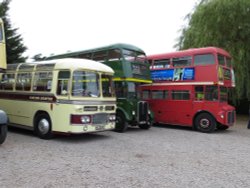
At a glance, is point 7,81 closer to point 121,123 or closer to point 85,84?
point 85,84

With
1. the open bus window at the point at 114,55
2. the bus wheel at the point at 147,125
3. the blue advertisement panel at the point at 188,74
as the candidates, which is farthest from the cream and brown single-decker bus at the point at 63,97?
the blue advertisement panel at the point at 188,74

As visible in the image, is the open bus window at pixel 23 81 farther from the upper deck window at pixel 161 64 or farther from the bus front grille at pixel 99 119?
the upper deck window at pixel 161 64

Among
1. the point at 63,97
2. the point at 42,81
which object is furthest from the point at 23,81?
the point at 63,97

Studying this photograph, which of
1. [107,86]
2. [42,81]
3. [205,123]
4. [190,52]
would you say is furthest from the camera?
[190,52]

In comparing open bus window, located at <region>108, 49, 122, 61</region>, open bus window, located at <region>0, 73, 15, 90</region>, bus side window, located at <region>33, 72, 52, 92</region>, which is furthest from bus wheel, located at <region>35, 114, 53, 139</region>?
open bus window, located at <region>108, 49, 122, 61</region>

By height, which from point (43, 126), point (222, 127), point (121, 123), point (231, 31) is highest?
point (231, 31)

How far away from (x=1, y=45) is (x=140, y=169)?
249 inches

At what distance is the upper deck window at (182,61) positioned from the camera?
54.1 feet

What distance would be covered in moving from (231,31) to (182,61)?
18.4 ft

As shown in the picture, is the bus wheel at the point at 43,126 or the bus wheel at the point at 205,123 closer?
the bus wheel at the point at 43,126

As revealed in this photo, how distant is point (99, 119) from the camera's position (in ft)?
37.4

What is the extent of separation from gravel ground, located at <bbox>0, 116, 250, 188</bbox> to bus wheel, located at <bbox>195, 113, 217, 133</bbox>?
3.36 meters

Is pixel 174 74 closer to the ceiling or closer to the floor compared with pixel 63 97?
closer to the ceiling

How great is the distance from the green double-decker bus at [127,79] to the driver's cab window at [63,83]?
3807 millimetres
